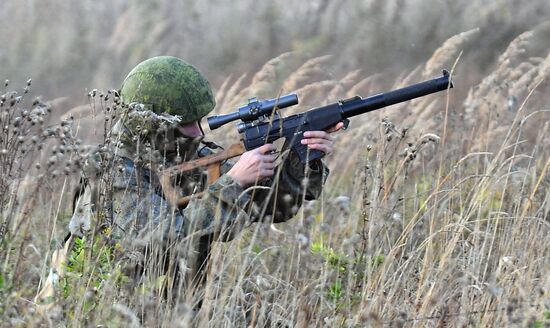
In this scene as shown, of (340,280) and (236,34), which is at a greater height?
(236,34)

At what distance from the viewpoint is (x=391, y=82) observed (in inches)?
392

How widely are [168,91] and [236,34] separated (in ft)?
25.3

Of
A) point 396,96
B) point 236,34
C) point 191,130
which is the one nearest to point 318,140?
point 396,96

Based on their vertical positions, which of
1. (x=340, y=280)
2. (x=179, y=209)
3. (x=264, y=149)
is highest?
(x=264, y=149)

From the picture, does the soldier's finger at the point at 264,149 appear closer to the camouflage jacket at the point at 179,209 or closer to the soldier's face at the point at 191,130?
the camouflage jacket at the point at 179,209

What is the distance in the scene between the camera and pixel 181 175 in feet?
13.0

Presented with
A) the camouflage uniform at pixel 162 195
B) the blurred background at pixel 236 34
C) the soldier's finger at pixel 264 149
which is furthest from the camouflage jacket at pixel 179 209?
the blurred background at pixel 236 34

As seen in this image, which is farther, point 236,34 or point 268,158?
point 236,34

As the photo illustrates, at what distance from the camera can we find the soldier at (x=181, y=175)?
388 centimetres

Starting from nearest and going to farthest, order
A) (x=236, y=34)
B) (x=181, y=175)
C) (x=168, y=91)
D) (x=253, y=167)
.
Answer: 1. (x=181, y=175)
2. (x=253, y=167)
3. (x=168, y=91)
4. (x=236, y=34)

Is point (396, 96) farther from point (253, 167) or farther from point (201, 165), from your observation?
point (201, 165)

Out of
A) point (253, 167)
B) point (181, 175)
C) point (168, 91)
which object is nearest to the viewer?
point (181, 175)

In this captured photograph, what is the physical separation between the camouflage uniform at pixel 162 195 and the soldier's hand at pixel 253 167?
0.12 ft

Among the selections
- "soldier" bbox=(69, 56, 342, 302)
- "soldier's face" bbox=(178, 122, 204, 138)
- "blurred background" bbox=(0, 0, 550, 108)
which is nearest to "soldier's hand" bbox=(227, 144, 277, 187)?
"soldier" bbox=(69, 56, 342, 302)
